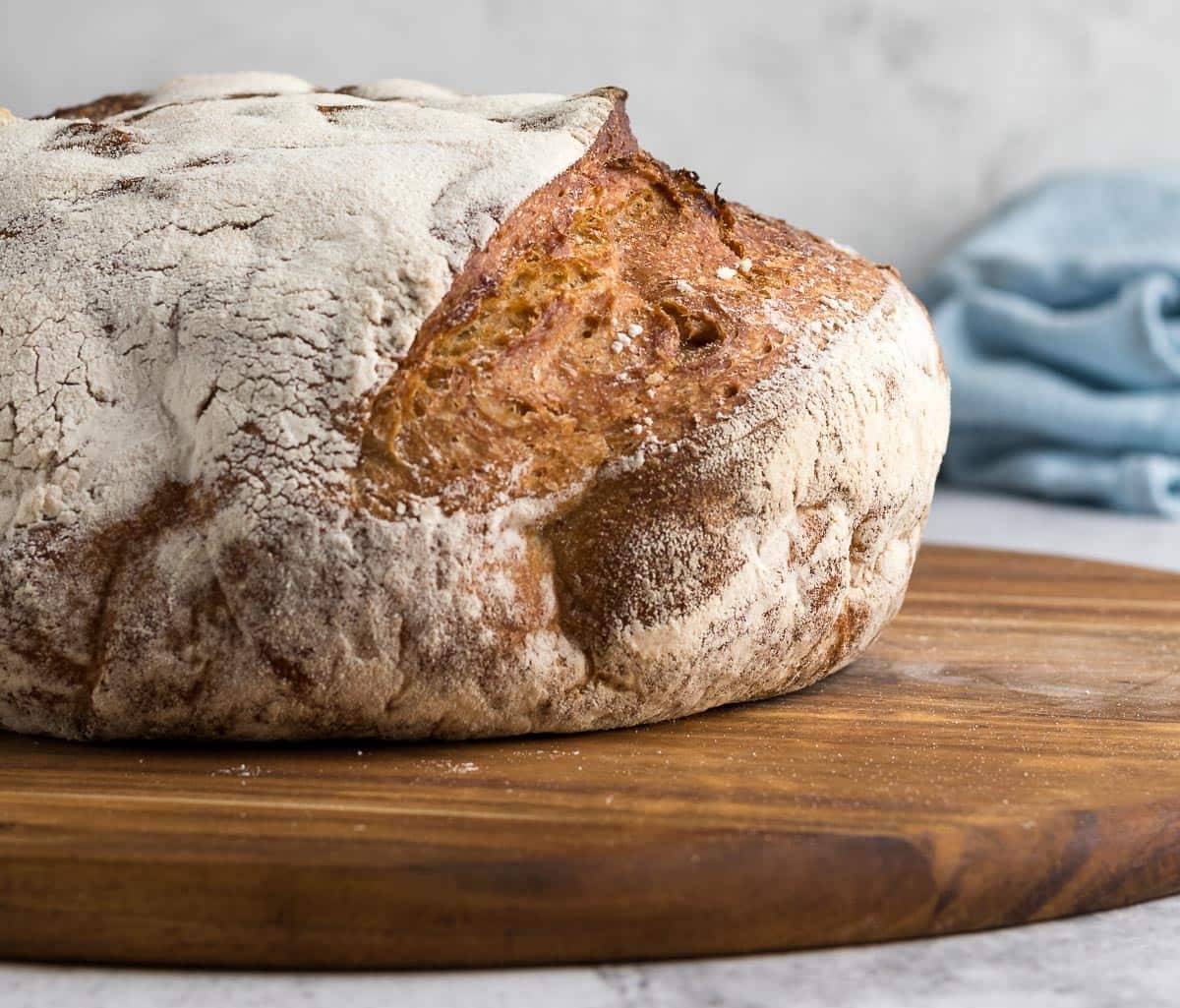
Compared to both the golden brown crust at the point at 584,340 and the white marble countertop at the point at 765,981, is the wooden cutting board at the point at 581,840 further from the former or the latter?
the golden brown crust at the point at 584,340

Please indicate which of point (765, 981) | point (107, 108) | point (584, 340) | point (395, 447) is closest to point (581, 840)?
point (765, 981)

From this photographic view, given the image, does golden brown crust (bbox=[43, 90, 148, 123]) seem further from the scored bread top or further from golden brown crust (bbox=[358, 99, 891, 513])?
golden brown crust (bbox=[358, 99, 891, 513])

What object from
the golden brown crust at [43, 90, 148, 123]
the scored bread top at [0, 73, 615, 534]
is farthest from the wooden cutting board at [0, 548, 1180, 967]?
the golden brown crust at [43, 90, 148, 123]

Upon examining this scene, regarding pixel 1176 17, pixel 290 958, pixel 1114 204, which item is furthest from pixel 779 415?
pixel 1176 17

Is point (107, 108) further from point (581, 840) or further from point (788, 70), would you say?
point (788, 70)

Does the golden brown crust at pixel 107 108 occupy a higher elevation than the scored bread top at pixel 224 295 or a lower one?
higher

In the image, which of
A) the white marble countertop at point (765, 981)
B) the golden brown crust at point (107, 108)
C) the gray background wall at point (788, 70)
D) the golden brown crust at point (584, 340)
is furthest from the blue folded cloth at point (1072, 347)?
the white marble countertop at point (765, 981)
